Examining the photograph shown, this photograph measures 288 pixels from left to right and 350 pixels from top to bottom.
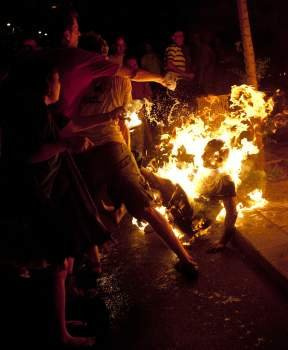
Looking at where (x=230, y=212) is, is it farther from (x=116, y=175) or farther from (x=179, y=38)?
(x=179, y=38)

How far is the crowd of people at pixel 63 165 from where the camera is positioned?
3.50 meters

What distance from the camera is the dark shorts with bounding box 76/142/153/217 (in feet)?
14.9

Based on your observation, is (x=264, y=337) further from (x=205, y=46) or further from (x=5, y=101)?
(x=205, y=46)

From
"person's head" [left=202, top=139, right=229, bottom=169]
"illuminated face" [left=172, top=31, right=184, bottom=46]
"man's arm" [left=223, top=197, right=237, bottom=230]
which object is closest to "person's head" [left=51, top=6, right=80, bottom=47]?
"person's head" [left=202, top=139, right=229, bottom=169]

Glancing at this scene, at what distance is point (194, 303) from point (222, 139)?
2.06 metres

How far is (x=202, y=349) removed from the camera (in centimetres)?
342

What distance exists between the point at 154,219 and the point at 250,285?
106 centimetres

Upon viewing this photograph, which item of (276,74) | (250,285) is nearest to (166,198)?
(250,285)

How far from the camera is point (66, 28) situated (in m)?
4.46

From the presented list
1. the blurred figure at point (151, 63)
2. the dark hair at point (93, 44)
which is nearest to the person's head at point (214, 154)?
the dark hair at point (93, 44)

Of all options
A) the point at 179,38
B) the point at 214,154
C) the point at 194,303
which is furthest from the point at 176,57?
the point at 194,303

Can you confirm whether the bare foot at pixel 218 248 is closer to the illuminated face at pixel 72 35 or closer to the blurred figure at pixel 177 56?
the illuminated face at pixel 72 35

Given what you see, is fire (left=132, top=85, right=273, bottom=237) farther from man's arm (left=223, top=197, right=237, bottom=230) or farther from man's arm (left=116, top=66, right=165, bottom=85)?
man's arm (left=116, top=66, right=165, bottom=85)

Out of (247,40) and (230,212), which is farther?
(247,40)
